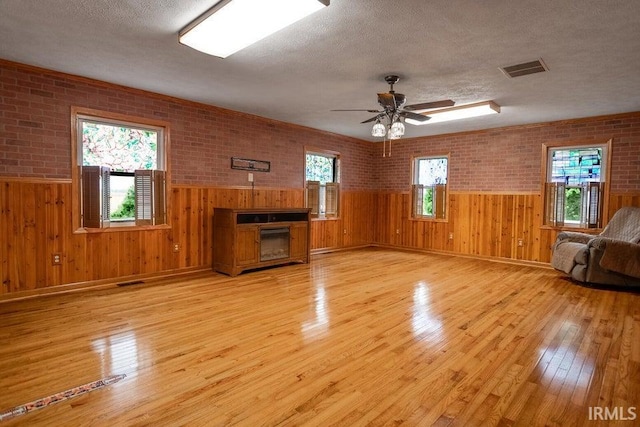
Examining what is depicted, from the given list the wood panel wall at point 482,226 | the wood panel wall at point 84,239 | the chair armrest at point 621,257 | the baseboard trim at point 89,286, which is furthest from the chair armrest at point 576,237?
the baseboard trim at point 89,286

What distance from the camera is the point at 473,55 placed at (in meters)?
3.36

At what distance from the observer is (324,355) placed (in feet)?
8.54

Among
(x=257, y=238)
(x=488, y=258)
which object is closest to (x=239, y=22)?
(x=257, y=238)

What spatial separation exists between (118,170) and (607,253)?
6.55 m

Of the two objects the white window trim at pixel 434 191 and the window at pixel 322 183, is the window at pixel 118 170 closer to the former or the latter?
the window at pixel 322 183

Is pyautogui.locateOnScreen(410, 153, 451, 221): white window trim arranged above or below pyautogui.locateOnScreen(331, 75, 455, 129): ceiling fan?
below

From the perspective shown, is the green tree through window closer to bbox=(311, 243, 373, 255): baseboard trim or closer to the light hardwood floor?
the light hardwood floor

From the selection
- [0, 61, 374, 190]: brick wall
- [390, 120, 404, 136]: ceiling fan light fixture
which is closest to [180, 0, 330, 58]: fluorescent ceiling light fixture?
[390, 120, 404, 136]: ceiling fan light fixture

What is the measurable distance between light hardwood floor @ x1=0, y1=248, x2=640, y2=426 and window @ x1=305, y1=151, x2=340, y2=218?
297 centimetres

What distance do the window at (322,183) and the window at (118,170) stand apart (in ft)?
9.78

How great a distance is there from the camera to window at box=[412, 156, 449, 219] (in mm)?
7551

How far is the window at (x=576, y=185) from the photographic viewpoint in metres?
5.66

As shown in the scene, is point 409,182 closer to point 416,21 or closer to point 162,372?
point 416,21

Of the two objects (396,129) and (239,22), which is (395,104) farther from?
(239,22)
